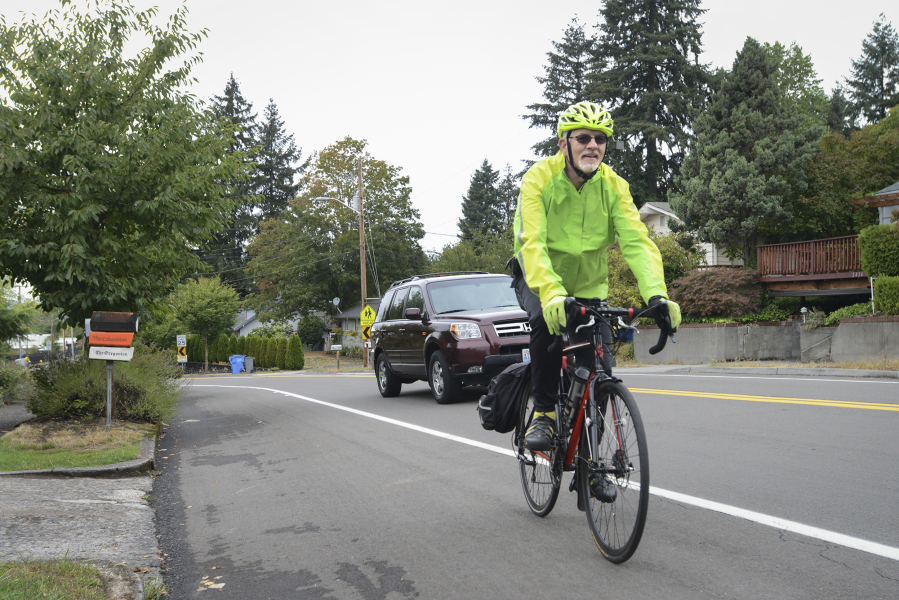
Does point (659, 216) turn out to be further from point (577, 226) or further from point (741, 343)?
point (577, 226)

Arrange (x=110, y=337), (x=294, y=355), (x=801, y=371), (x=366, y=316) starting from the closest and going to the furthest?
(x=110, y=337)
(x=801, y=371)
(x=366, y=316)
(x=294, y=355)

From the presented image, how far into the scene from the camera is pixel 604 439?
3.69 meters

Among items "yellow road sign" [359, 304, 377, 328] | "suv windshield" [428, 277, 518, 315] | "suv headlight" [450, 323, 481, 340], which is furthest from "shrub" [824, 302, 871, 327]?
"yellow road sign" [359, 304, 377, 328]

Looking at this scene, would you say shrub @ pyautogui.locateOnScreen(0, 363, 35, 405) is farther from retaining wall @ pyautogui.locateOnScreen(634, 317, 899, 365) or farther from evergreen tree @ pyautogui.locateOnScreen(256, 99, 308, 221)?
evergreen tree @ pyautogui.locateOnScreen(256, 99, 308, 221)

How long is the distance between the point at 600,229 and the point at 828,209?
2773cm

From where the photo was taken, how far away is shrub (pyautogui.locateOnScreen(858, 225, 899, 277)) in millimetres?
20266

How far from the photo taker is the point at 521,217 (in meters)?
4.04

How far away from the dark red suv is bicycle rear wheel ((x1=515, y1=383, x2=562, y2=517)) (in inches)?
197

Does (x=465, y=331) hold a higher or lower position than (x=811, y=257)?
lower

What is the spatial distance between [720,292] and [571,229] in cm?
2300

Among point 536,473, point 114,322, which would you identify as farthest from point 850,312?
point 536,473

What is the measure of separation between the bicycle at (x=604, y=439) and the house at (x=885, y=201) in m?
23.0

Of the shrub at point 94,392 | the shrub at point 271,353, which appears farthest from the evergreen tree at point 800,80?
the shrub at point 94,392

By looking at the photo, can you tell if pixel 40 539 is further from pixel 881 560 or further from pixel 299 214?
pixel 299 214
